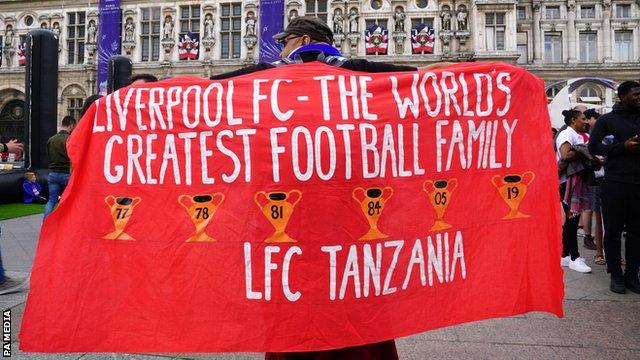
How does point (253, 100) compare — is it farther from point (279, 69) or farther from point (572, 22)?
point (572, 22)

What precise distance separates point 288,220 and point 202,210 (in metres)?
0.40

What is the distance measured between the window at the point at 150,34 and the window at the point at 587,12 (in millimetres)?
26626

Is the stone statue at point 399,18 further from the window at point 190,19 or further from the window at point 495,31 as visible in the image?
the window at point 190,19

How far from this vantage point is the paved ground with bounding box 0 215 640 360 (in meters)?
3.24

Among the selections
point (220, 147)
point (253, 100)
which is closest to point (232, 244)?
point (220, 147)

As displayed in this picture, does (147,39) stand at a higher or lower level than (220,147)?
higher

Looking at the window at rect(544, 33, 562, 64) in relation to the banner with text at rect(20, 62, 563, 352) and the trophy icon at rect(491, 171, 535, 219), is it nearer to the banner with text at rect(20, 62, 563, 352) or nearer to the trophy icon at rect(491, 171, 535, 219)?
the trophy icon at rect(491, 171, 535, 219)

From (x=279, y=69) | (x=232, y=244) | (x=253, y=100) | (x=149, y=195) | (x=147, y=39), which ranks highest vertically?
(x=147, y=39)

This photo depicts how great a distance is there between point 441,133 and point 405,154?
226mm

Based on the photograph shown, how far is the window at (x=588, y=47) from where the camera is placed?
98.8ft

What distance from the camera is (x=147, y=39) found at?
Result: 31578 millimetres

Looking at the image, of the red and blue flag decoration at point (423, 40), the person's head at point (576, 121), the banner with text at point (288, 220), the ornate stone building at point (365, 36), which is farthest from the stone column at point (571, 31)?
the banner with text at point (288, 220)

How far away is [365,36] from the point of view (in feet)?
96.5

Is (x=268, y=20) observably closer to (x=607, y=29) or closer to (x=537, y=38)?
(x=537, y=38)
